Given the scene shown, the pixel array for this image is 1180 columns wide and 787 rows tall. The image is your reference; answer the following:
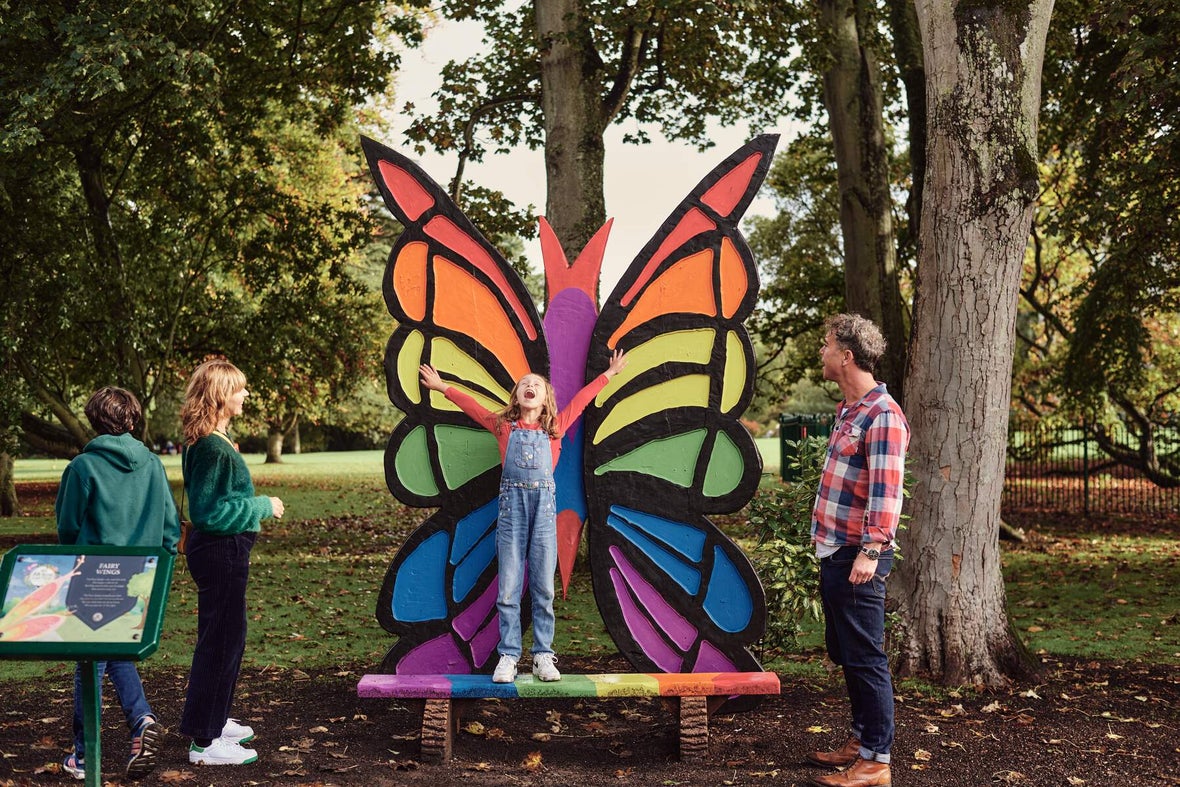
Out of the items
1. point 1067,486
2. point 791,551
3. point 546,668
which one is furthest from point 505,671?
point 1067,486

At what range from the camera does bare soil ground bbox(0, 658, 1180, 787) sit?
4.79m

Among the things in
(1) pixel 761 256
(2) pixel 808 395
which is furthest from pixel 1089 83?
(2) pixel 808 395

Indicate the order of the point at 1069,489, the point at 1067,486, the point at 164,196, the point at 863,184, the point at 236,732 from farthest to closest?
the point at 1067,486
the point at 1069,489
the point at 164,196
the point at 863,184
the point at 236,732

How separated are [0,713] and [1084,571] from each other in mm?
10961

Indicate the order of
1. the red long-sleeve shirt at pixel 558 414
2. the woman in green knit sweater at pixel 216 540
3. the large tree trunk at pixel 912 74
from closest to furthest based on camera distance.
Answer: the woman in green knit sweater at pixel 216 540
the red long-sleeve shirt at pixel 558 414
the large tree trunk at pixel 912 74

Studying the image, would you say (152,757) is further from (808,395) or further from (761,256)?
(808,395)

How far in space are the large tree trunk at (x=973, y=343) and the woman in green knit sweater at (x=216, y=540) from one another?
4044 millimetres

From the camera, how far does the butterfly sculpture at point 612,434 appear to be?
5.42m

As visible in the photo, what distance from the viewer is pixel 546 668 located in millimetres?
4945

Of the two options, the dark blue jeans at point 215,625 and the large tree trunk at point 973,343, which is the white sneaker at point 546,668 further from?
the large tree trunk at point 973,343

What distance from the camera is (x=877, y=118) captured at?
12281mm

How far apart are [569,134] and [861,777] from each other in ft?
25.7

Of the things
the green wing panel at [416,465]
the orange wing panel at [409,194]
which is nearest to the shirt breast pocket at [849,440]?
the green wing panel at [416,465]

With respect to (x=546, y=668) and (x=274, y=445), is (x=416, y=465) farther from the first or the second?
(x=274, y=445)
